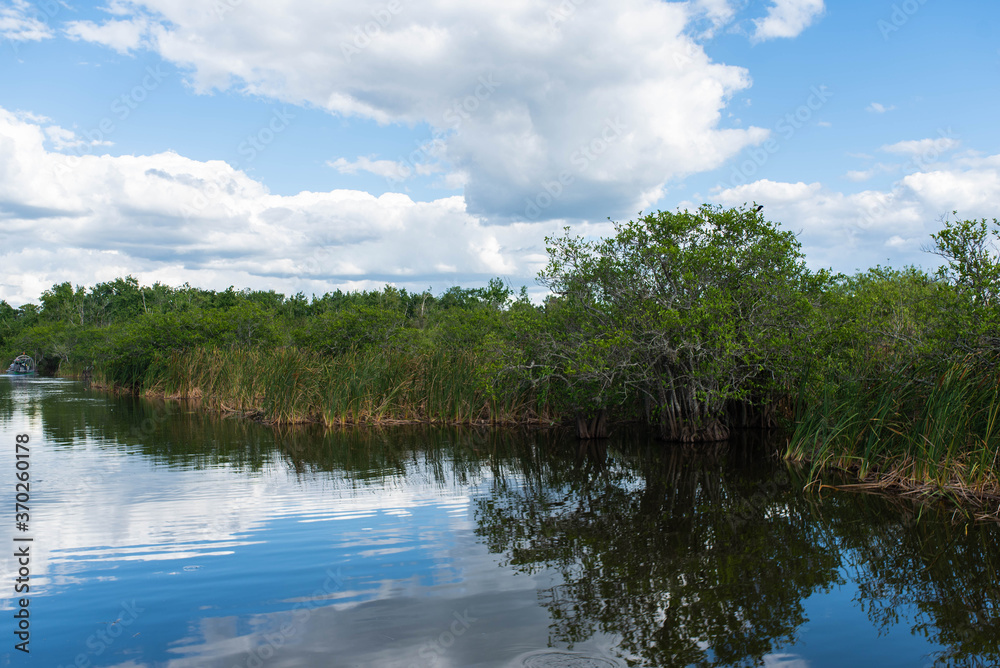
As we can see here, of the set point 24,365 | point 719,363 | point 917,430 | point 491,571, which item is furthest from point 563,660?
point 24,365

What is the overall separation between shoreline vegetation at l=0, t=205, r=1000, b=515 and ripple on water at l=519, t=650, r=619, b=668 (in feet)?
22.4

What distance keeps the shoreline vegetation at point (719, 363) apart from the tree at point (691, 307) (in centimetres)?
5

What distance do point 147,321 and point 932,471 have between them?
128ft

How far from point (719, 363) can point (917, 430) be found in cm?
435

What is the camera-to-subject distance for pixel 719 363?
13.6 metres

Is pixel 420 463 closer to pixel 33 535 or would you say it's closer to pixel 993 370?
pixel 33 535

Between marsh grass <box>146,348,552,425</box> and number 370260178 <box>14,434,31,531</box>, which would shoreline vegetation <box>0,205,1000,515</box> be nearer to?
marsh grass <box>146,348,552,425</box>

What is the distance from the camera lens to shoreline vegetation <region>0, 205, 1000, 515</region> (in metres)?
9.30

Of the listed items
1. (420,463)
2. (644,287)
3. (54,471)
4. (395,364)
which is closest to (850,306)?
(644,287)

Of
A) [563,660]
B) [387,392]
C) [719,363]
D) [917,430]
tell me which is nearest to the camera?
[563,660]

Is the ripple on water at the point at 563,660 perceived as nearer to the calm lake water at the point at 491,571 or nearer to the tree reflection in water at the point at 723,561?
the calm lake water at the point at 491,571

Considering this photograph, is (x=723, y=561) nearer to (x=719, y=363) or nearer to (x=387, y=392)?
(x=719, y=363)

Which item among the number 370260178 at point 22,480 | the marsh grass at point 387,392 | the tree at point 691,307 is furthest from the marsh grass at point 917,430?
the number 370260178 at point 22,480

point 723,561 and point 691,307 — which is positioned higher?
point 691,307
